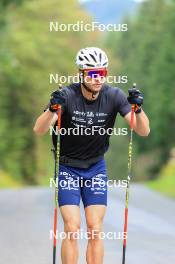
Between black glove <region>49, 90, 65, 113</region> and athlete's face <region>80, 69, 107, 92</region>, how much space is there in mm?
267

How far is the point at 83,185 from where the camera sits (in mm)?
7539

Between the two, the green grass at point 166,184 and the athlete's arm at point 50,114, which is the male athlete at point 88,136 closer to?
the athlete's arm at point 50,114

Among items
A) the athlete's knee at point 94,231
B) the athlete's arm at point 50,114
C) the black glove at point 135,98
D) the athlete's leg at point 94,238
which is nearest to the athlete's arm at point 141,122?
the black glove at point 135,98

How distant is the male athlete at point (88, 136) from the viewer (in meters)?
7.26

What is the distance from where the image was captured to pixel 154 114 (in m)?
57.7

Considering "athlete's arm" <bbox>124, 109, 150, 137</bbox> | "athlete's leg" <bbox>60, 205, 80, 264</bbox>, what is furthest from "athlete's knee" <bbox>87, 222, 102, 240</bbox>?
"athlete's arm" <bbox>124, 109, 150, 137</bbox>

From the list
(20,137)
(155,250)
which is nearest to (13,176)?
(20,137)

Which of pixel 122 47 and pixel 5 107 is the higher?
pixel 122 47

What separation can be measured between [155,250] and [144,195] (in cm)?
1394

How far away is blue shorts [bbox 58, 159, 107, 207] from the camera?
24.3 ft

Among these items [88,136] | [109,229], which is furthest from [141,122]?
[109,229]

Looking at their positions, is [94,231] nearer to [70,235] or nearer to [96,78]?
[70,235]

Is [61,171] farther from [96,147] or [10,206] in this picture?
[10,206]

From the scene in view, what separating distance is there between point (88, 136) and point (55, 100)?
1.84 feet
